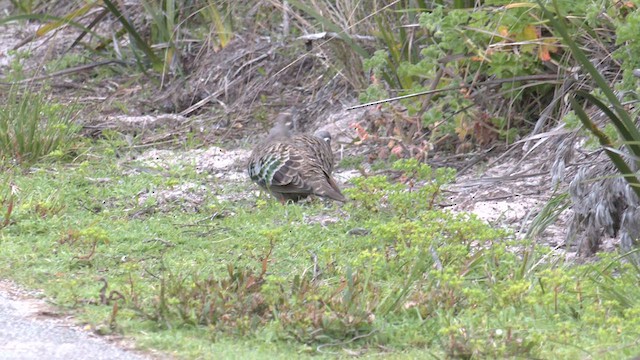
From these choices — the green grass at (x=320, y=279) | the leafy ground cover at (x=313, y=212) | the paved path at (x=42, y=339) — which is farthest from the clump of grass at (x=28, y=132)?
the paved path at (x=42, y=339)

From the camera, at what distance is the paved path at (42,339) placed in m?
5.52

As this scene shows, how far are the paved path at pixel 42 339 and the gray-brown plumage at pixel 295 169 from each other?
3.45 meters

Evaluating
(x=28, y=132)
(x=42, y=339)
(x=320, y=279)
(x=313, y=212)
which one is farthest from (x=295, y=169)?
(x=42, y=339)

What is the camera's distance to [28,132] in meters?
10.6

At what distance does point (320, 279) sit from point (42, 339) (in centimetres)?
188

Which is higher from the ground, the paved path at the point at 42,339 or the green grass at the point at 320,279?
the paved path at the point at 42,339

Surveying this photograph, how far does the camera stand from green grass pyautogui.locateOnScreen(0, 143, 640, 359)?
5.81 meters

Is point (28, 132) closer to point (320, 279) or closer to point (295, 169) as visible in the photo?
point (295, 169)

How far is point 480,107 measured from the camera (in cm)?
1030

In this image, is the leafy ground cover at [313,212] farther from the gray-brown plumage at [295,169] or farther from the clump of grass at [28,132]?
the gray-brown plumage at [295,169]

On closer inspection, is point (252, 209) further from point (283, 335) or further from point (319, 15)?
point (283, 335)

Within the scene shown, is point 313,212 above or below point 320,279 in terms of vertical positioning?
below

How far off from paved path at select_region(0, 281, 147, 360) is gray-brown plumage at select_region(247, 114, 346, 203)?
3454 mm

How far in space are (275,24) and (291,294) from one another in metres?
8.03
